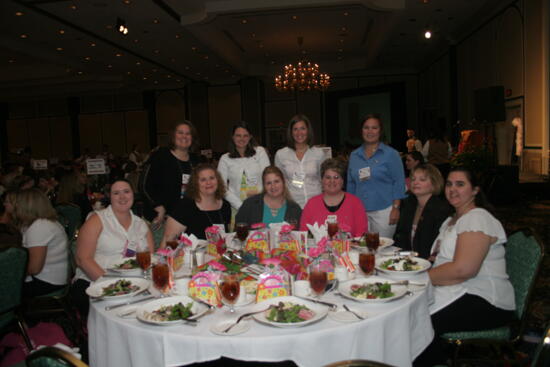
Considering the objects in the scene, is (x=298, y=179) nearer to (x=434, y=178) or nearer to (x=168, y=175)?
(x=168, y=175)

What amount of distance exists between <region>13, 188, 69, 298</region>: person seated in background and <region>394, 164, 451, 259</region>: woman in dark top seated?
238 cm

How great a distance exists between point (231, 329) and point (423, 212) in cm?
171

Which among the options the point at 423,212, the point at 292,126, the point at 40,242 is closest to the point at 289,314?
the point at 423,212

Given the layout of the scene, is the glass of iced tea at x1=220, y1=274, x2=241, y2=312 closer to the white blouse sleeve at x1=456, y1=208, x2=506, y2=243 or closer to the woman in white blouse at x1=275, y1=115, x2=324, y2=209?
the white blouse sleeve at x1=456, y1=208, x2=506, y2=243

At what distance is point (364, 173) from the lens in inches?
149

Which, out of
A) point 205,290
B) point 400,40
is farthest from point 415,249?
point 400,40

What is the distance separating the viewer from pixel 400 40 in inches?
490

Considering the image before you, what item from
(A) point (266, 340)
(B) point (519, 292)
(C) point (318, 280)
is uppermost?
(C) point (318, 280)

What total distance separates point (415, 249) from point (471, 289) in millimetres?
684

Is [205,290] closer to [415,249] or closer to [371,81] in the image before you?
[415,249]

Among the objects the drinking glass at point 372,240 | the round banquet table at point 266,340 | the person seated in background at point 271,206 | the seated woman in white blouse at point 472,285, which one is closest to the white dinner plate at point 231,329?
the round banquet table at point 266,340

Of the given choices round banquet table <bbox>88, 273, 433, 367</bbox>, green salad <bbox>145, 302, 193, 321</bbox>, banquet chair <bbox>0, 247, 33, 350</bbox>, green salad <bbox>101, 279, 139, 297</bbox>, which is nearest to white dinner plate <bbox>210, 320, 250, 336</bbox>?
round banquet table <bbox>88, 273, 433, 367</bbox>

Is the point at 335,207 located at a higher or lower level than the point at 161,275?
higher

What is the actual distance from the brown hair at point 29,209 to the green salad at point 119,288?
4.38 ft
